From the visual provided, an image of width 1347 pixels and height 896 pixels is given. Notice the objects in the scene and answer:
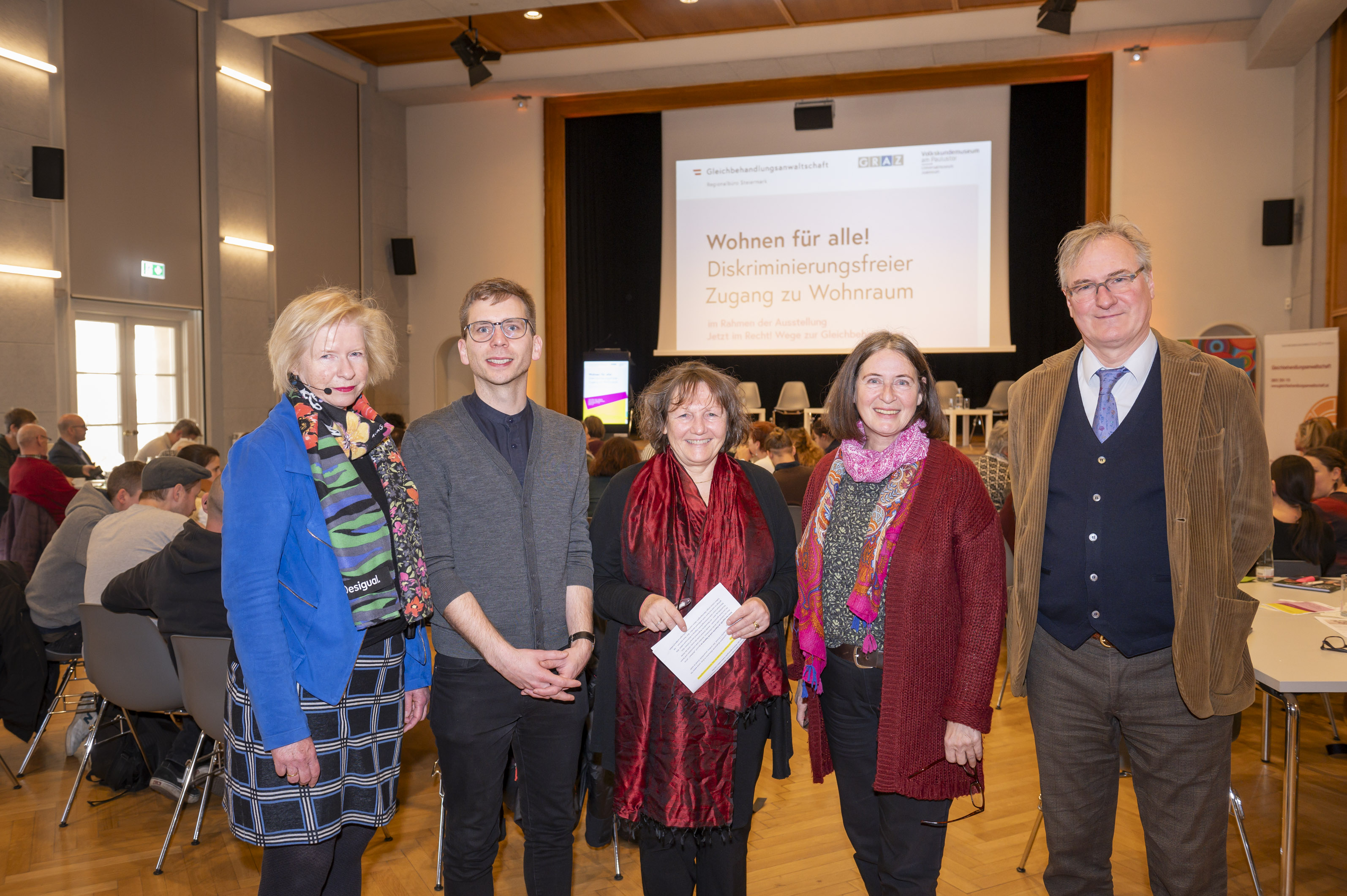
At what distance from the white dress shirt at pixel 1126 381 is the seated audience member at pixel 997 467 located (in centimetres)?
285

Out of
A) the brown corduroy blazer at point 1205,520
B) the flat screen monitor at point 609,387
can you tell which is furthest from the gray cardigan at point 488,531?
the flat screen monitor at point 609,387

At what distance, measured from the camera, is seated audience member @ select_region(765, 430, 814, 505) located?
205 inches

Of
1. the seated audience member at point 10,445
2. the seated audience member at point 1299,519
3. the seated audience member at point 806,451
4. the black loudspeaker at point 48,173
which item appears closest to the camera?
the seated audience member at point 1299,519

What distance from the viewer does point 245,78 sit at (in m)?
9.64

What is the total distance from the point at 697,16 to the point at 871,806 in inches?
388

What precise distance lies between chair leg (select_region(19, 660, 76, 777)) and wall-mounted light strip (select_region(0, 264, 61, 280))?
4987mm

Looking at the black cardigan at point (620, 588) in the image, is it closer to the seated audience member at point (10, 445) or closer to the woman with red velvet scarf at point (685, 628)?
the woman with red velvet scarf at point (685, 628)

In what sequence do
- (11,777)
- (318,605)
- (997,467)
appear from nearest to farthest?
(318,605)
(11,777)
(997,467)

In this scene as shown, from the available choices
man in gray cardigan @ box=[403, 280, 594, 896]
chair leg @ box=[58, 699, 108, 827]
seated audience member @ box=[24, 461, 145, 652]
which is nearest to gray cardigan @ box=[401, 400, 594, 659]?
man in gray cardigan @ box=[403, 280, 594, 896]

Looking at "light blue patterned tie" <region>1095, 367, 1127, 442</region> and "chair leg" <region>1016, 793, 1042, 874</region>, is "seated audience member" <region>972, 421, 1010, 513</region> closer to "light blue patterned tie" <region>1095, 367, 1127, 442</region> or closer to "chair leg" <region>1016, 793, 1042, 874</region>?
"chair leg" <region>1016, 793, 1042, 874</region>

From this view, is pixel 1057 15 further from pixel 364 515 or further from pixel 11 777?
pixel 11 777

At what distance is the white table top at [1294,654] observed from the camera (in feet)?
7.58

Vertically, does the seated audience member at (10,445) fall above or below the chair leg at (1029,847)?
above

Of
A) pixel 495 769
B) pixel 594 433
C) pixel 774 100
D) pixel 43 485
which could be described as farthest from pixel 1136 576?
pixel 774 100
